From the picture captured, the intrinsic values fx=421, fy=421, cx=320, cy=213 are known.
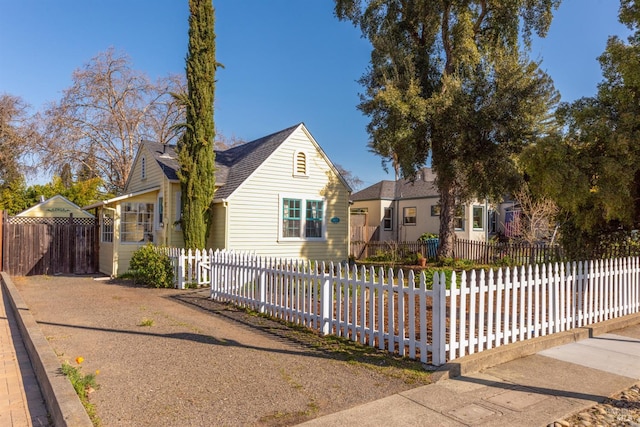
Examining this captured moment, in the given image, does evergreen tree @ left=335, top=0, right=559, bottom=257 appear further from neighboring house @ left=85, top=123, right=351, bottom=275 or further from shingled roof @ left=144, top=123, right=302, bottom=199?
shingled roof @ left=144, top=123, right=302, bottom=199

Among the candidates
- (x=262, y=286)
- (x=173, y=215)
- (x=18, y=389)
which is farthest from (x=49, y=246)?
(x=18, y=389)

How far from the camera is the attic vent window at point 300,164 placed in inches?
634

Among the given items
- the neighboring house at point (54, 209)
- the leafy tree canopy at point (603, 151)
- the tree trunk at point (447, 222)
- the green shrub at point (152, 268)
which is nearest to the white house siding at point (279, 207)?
the green shrub at point (152, 268)

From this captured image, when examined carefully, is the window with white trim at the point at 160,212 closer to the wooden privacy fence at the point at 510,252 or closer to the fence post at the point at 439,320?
the wooden privacy fence at the point at 510,252

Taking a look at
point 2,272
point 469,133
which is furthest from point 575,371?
point 2,272

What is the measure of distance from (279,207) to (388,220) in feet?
53.9

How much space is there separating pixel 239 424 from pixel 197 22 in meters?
13.9

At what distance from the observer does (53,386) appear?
4168 millimetres

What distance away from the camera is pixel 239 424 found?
368 cm

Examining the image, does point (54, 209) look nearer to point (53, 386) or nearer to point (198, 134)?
point (198, 134)

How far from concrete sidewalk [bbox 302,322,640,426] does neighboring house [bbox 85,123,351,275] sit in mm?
10809

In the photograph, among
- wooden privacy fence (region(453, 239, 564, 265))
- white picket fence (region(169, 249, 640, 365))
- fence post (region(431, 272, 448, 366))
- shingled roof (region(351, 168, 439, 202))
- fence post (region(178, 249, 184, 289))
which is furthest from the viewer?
shingled roof (region(351, 168, 439, 202))

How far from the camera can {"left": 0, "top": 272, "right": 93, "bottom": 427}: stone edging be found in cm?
358

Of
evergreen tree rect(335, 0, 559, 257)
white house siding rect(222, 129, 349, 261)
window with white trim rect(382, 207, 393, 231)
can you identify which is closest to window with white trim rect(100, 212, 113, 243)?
white house siding rect(222, 129, 349, 261)
